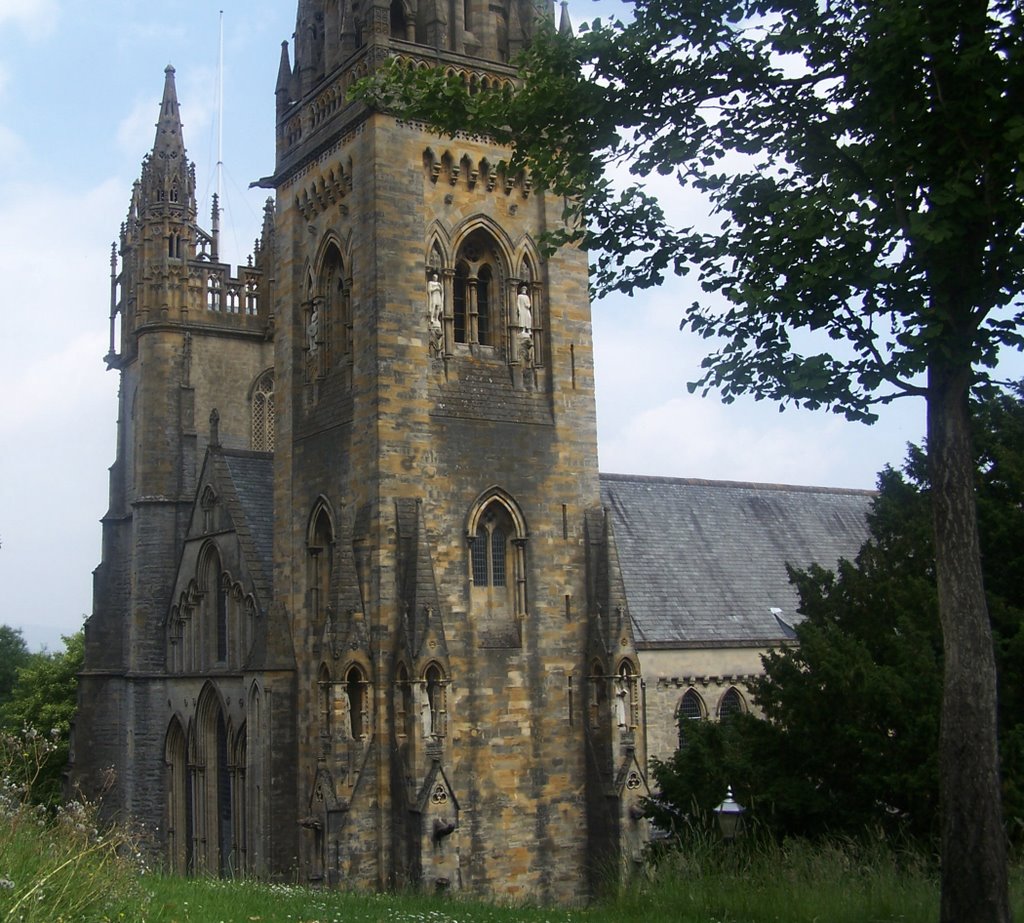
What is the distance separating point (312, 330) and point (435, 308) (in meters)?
3.38

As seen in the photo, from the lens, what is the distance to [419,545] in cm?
2159

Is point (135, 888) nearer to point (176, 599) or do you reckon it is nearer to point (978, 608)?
point (978, 608)

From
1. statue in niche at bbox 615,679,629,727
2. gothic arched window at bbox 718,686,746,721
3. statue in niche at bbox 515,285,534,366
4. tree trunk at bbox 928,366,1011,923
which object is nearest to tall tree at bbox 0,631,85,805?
gothic arched window at bbox 718,686,746,721

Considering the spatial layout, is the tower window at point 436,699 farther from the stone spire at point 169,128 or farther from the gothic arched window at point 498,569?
the stone spire at point 169,128

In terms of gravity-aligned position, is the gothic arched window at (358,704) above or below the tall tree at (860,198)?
below

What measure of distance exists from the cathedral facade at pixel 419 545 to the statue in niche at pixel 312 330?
0.08 meters

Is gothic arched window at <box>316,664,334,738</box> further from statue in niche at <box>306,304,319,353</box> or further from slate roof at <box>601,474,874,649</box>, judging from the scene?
slate roof at <box>601,474,874,649</box>

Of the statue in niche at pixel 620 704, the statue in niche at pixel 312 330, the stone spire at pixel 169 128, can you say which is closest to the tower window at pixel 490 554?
the statue in niche at pixel 620 704

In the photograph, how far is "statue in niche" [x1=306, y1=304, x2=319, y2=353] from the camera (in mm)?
25188

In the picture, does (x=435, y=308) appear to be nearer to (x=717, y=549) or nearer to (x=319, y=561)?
(x=319, y=561)

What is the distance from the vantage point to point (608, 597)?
918 inches

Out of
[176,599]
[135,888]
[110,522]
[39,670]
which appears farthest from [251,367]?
[135,888]

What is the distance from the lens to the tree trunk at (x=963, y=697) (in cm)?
1080

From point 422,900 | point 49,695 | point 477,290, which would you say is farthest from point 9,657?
point 422,900
